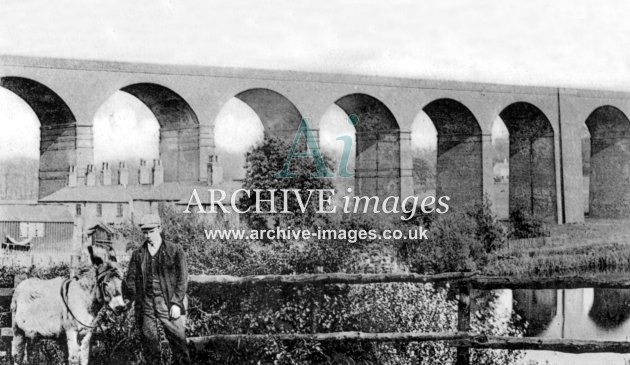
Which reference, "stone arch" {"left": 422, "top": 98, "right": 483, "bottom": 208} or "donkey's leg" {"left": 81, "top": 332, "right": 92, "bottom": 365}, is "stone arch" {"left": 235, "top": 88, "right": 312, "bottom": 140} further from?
"donkey's leg" {"left": 81, "top": 332, "right": 92, "bottom": 365}

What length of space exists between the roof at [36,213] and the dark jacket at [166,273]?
9.03 m

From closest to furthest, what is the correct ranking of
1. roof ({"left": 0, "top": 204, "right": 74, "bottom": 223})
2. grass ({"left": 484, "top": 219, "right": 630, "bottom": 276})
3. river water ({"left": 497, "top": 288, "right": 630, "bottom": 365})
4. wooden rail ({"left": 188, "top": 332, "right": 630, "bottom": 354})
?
wooden rail ({"left": 188, "top": 332, "right": 630, "bottom": 354}) < river water ({"left": 497, "top": 288, "right": 630, "bottom": 365}) < roof ({"left": 0, "top": 204, "right": 74, "bottom": 223}) < grass ({"left": 484, "top": 219, "right": 630, "bottom": 276})

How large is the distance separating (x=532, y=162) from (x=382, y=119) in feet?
22.8

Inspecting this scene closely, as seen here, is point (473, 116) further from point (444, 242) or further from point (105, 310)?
→ point (105, 310)

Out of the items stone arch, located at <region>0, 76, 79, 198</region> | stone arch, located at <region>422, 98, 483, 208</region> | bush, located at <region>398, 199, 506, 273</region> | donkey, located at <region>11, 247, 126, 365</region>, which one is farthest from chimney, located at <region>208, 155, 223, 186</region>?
donkey, located at <region>11, 247, 126, 365</region>

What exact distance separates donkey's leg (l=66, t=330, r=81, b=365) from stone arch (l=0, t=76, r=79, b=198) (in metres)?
12.1

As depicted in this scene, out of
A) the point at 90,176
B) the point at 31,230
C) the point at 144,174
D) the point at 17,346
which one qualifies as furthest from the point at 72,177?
the point at 17,346

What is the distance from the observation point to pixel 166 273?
6.19 metres

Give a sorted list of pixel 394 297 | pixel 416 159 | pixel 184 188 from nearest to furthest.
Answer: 1. pixel 394 297
2. pixel 184 188
3. pixel 416 159

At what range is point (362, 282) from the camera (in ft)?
22.0

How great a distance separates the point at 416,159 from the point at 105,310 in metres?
38.3

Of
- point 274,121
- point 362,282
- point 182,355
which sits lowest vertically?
point 182,355

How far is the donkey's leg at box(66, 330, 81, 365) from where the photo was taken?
6.27 meters

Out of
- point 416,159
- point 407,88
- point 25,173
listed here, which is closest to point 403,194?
point 407,88
